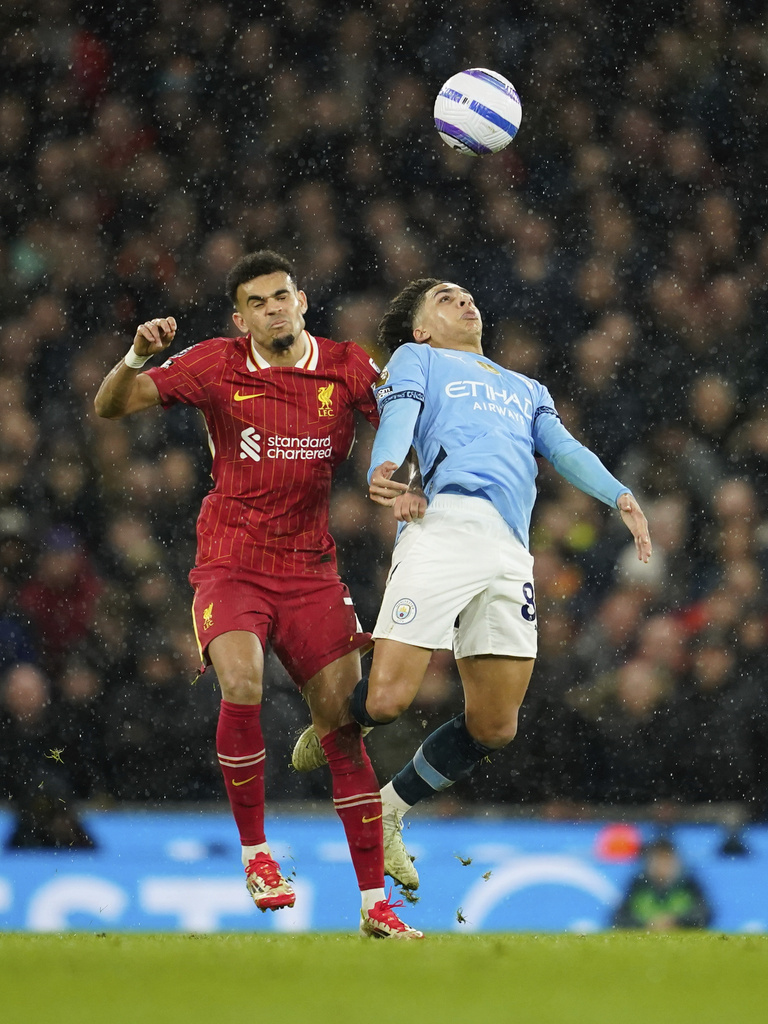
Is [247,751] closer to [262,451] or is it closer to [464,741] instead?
[464,741]

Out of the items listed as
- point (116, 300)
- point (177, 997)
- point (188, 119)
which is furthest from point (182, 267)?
point (177, 997)

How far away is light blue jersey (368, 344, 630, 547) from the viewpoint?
419 cm

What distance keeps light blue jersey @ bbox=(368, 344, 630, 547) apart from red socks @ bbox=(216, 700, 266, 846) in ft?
3.11

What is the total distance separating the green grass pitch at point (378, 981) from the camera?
9.33 feet

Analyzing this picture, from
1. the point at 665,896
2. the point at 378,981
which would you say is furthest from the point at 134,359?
the point at 665,896

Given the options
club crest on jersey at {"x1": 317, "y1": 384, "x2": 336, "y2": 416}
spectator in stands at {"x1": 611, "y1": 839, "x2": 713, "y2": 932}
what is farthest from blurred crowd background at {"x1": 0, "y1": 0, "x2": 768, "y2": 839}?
club crest on jersey at {"x1": 317, "y1": 384, "x2": 336, "y2": 416}

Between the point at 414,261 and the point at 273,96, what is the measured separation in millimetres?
1392

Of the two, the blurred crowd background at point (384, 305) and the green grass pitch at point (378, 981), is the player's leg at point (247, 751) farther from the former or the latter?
the blurred crowd background at point (384, 305)

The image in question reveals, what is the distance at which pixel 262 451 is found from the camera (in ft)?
14.0

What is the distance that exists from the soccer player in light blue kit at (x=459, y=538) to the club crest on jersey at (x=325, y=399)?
22 centimetres

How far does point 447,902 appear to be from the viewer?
6023 mm

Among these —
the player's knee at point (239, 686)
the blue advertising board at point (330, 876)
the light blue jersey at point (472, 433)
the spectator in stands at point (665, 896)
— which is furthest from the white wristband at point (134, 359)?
the spectator in stands at point (665, 896)

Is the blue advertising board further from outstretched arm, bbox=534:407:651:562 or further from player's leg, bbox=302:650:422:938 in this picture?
outstretched arm, bbox=534:407:651:562

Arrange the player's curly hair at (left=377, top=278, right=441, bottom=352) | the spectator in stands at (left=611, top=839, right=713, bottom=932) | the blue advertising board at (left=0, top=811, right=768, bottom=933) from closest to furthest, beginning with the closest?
the player's curly hair at (left=377, top=278, right=441, bottom=352), the blue advertising board at (left=0, top=811, right=768, bottom=933), the spectator in stands at (left=611, top=839, right=713, bottom=932)
